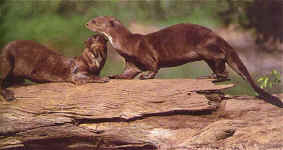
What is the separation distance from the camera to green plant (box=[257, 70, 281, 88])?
89.4 inches

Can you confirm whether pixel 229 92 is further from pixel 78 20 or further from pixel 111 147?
pixel 78 20

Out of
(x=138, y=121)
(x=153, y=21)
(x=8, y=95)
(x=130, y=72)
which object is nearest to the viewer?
(x=138, y=121)

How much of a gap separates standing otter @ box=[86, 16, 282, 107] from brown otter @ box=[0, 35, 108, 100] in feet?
0.44

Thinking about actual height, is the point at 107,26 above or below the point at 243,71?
above

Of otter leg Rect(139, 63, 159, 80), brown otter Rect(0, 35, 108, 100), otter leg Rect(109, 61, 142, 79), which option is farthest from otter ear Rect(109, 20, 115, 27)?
otter leg Rect(139, 63, 159, 80)

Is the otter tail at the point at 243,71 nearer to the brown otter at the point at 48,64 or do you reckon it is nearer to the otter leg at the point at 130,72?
the otter leg at the point at 130,72

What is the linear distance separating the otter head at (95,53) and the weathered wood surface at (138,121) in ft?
0.69

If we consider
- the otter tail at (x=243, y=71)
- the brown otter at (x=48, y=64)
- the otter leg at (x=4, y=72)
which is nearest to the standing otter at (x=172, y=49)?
the otter tail at (x=243, y=71)

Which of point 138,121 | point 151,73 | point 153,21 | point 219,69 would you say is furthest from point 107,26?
point 219,69

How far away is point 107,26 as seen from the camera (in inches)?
90.4

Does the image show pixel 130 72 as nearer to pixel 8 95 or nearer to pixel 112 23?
pixel 112 23

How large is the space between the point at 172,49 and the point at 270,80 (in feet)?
2.43

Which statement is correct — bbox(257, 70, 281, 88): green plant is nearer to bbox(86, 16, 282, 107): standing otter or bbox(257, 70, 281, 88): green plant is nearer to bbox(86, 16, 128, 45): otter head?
bbox(86, 16, 282, 107): standing otter

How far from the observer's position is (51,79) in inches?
87.9
